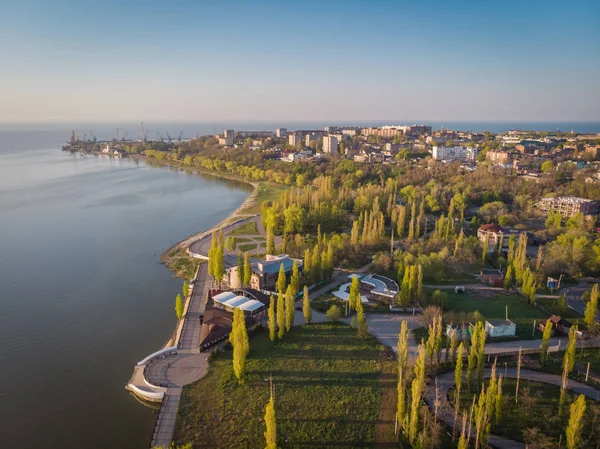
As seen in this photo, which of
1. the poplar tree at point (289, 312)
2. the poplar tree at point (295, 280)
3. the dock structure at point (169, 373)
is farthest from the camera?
the poplar tree at point (295, 280)

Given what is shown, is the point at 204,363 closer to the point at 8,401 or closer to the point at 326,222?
the point at 8,401

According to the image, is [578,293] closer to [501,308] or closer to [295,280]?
[501,308]

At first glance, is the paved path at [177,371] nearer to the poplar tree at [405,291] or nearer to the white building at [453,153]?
the poplar tree at [405,291]

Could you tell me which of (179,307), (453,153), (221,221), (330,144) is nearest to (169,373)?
(179,307)

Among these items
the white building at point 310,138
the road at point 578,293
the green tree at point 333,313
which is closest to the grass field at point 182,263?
the green tree at point 333,313

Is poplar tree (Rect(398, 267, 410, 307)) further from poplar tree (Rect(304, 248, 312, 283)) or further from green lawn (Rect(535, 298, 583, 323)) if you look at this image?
green lawn (Rect(535, 298, 583, 323))

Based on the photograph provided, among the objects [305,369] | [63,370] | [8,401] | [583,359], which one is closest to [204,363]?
[305,369]

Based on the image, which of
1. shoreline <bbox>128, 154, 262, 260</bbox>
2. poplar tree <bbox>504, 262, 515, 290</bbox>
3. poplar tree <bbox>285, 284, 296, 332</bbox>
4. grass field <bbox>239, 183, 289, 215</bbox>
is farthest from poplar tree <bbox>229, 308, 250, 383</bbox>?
grass field <bbox>239, 183, 289, 215</bbox>
